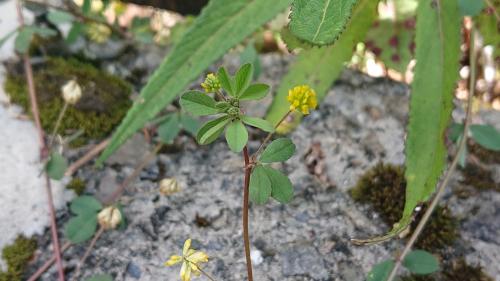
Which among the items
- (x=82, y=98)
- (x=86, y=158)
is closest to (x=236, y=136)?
(x=86, y=158)

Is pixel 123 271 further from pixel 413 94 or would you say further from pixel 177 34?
pixel 177 34

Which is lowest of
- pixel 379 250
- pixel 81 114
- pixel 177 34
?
pixel 379 250

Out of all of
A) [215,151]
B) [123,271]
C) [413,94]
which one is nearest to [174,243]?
[123,271]

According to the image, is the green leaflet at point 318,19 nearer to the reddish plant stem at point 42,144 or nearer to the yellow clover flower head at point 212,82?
the yellow clover flower head at point 212,82

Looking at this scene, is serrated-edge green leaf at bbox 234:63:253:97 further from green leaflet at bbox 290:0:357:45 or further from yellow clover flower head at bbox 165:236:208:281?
yellow clover flower head at bbox 165:236:208:281

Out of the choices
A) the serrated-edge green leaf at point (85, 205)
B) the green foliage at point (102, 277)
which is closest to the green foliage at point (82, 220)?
the serrated-edge green leaf at point (85, 205)

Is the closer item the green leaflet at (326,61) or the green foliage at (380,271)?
the green foliage at (380,271)

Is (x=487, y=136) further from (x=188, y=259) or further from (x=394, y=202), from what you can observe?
(x=188, y=259)
